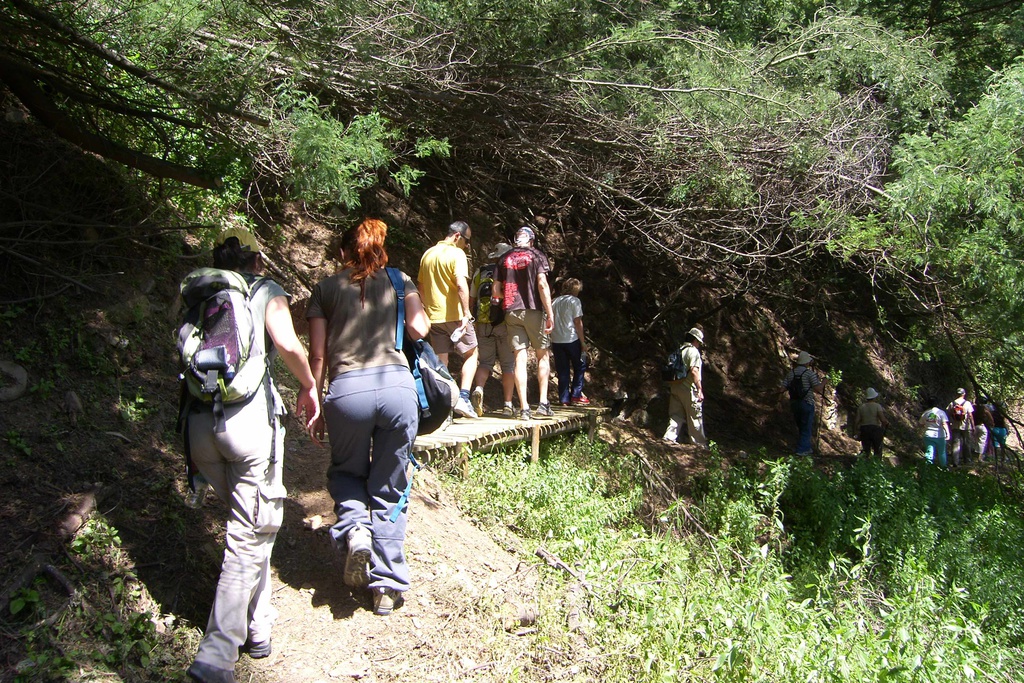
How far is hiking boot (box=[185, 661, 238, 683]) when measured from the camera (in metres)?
3.67

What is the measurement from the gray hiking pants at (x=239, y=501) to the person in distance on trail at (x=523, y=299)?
4264 mm

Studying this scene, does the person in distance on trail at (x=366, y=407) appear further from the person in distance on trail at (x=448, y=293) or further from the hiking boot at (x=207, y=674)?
the person in distance on trail at (x=448, y=293)

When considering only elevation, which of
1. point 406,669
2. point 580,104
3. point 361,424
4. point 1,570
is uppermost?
point 580,104

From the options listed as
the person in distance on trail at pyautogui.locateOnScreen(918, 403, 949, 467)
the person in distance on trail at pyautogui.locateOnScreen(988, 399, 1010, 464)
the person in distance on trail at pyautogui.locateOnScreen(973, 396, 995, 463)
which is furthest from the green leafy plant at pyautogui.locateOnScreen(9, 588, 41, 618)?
the person in distance on trail at pyautogui.locateOnScreen(973, 396, 995, 463)

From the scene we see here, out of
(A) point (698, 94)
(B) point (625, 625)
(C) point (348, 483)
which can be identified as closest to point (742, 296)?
(A) point (698, 94)

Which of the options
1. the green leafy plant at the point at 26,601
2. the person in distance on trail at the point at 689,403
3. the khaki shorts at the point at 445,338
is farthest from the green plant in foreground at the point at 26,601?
the person in distance on trail at the point at 689,403

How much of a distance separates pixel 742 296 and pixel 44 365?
10.8 meters

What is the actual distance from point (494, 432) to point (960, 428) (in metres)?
12.0

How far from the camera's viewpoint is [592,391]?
12.6 metres

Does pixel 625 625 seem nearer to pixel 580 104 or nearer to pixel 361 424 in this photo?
pixel 361 424

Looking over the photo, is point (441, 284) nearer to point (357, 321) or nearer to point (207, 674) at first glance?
point (357, 321)

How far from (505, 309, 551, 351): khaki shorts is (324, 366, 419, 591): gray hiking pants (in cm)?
359

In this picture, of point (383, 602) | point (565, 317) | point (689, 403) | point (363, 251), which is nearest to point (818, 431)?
point (689, 403)

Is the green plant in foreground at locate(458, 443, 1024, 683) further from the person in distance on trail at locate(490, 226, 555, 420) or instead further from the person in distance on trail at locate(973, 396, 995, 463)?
the person in distance on trail at locate(973, 396, 995, 463)
